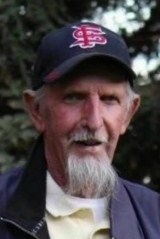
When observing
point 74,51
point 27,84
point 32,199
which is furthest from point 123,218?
point 27,84

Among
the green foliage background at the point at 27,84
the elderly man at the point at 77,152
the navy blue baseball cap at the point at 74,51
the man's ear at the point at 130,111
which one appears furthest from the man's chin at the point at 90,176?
the green foliage background at the point at 27,84

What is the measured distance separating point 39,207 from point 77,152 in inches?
6.8

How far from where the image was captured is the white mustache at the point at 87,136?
2.05 m

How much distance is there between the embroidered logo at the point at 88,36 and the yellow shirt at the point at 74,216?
1.20 feet

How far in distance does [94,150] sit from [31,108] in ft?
0.79

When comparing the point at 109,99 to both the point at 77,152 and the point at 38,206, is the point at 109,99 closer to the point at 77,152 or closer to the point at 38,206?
the point at 77,152

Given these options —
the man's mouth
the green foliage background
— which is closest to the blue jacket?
the man's mouth

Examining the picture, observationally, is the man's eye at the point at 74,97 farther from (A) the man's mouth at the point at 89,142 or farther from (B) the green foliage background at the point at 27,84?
(B) the green foliage background at the point at 27,84

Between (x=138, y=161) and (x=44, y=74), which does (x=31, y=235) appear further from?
(x=138, y=161)

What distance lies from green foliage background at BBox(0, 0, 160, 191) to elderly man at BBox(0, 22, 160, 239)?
52.1 inches

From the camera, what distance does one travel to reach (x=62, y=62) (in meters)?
2.08

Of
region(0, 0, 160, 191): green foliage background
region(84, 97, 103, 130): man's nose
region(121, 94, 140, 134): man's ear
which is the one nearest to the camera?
region(84, 97, 103, 130): man's nose

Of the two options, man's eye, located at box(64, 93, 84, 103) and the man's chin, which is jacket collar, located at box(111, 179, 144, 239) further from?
man's eye, located at box(64, 93, 84, 103)

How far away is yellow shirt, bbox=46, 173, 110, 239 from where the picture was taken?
2094 millimetres
